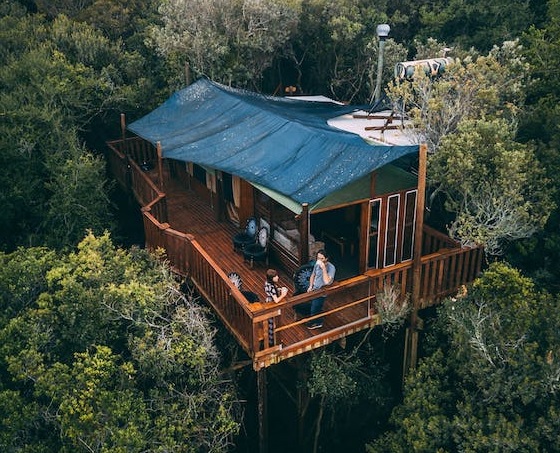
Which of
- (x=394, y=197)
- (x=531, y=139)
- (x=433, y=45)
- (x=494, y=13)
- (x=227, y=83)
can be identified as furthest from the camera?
(x=227, y=83)

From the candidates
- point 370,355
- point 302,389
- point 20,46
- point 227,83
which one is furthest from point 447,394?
point 20,46

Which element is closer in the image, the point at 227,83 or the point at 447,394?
the point at 447,394

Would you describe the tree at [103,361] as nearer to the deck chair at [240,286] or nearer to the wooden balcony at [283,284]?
the wooden balcony at [283,284]

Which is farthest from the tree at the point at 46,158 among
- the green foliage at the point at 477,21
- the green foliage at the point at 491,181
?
the green foliage at the point at 477,21

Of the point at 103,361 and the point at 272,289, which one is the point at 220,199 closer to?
the point at 272,289

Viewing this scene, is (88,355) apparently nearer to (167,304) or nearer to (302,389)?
(167,304)

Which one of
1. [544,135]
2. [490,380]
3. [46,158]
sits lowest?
[490,380]

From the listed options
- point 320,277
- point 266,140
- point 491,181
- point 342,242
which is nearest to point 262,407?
point 320,277
